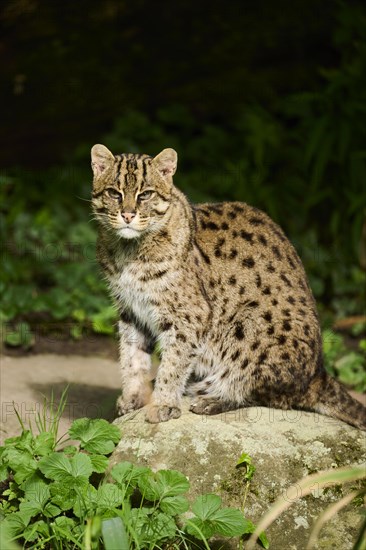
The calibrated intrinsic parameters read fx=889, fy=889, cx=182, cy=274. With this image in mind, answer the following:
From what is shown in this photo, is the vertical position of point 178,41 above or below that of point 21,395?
above

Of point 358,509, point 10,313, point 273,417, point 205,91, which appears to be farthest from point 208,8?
point 358,509

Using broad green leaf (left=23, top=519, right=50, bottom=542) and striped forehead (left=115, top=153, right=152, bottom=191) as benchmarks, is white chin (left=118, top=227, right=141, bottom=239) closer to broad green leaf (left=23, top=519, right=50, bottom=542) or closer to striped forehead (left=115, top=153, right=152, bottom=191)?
striped forehead (left=115, top=153, right=152, bottom=191)

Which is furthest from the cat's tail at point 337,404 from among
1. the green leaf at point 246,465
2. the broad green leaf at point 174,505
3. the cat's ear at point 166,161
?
the cat's ear at point 166,161

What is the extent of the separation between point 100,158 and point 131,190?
14.6 inches

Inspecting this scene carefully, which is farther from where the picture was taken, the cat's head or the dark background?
the dark background

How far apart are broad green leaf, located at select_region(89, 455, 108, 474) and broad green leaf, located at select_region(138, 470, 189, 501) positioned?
0.36m

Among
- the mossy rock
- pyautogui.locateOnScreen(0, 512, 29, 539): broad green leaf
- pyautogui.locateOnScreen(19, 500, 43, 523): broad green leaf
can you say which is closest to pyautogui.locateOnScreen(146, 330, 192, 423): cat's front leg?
the mossy rock

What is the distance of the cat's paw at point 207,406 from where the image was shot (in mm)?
6117

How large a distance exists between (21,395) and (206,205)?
6.82 feet

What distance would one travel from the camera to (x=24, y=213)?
437 inches

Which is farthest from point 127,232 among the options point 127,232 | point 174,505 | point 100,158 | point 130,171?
point 174,505

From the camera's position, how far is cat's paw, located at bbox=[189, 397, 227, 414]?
20.1ft

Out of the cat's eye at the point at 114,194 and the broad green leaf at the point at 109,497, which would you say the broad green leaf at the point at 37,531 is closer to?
the broad green leaf at the point at 109,497

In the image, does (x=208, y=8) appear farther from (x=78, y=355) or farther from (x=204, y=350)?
(x=204, y=350)
